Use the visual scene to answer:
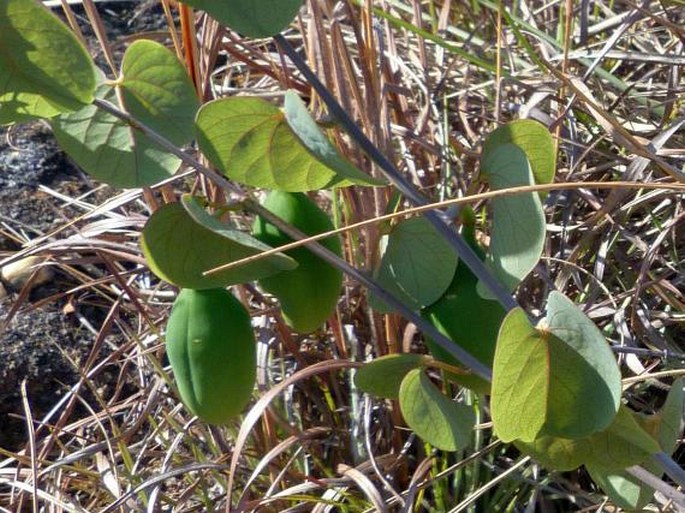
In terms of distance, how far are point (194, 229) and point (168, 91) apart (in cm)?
7

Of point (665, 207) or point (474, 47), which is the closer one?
point (665, 207)

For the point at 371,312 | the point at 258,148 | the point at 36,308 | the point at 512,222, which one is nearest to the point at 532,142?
the point at 512,222

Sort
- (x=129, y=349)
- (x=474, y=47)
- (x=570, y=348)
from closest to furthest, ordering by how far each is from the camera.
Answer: (x=570, y=348) < (x=129, y=349) < (x=474, y=47)

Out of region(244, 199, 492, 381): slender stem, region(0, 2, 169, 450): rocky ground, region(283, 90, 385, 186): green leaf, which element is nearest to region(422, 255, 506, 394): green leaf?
region(244, 199, 492, 381): slender stem

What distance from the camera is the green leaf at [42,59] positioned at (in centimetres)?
52

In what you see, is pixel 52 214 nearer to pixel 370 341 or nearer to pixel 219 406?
pixel 370 341

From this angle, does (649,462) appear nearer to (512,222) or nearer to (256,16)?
(512,222)

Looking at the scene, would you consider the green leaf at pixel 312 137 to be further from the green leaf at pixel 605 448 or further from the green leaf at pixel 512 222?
the green leaf at pixel 605 448

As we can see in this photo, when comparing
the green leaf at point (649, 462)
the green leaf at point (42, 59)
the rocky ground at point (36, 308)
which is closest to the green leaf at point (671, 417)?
the green leaf at point (649, 462)

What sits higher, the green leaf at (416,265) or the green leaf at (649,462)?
the green leaf at (416,265)

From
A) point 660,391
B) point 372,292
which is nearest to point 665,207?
point 660,391

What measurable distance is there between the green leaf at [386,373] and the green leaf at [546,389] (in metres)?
0.10

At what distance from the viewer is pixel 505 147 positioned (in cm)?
60

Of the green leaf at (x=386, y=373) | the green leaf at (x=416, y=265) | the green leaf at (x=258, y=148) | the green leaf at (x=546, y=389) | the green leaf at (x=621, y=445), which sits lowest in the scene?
the green leaf at (x=621, y=445)
